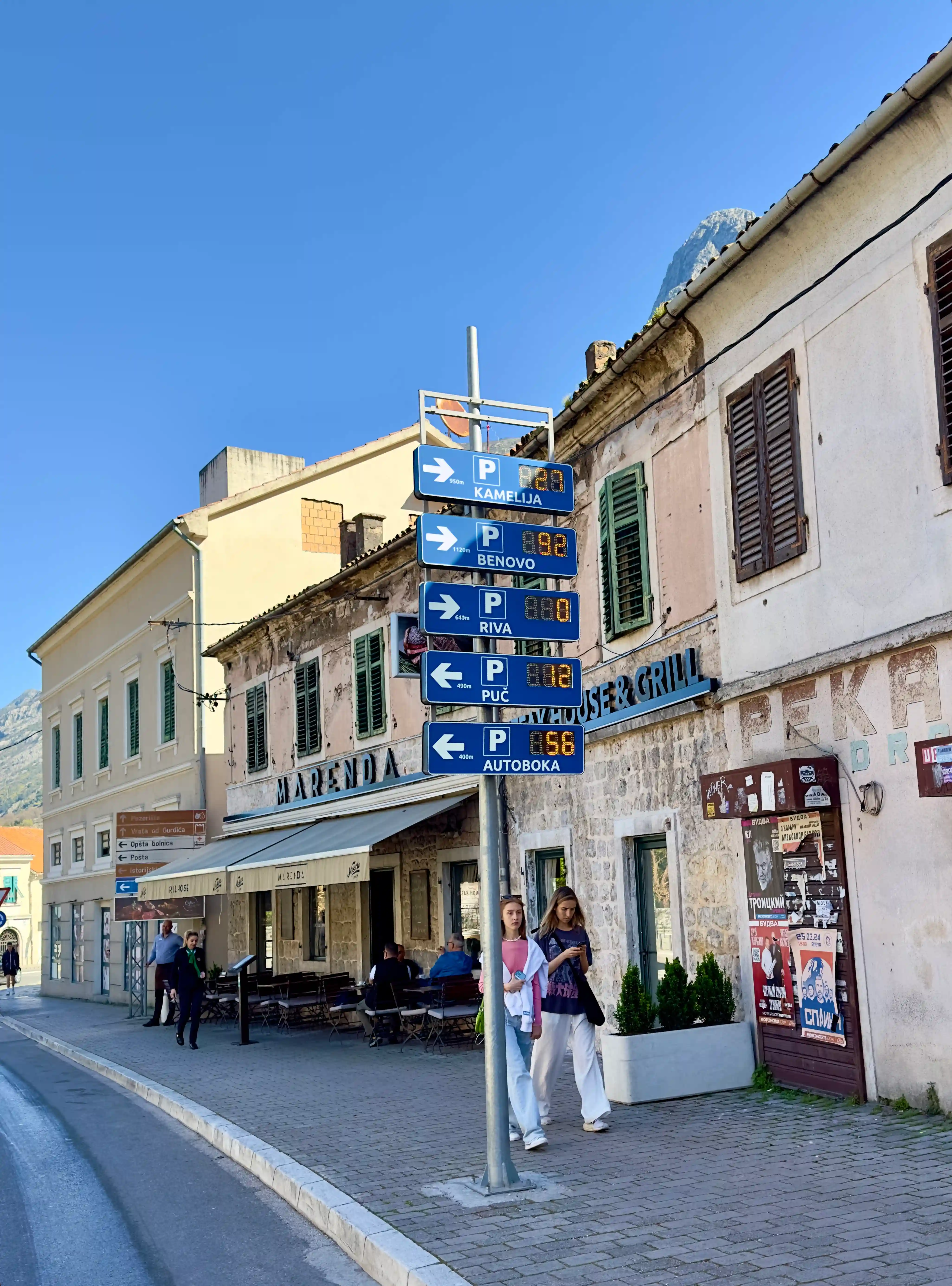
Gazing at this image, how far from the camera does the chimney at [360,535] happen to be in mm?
21734

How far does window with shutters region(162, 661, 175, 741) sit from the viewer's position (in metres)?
25.6

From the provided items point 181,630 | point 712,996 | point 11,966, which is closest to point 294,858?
point 712,996

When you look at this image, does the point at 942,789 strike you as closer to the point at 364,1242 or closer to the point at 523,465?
the point at 523,465

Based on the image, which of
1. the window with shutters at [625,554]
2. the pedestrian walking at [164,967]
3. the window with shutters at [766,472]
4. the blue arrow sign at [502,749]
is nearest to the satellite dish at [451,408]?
the blue arrow sign at [502,749]

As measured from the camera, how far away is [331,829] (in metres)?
16.8

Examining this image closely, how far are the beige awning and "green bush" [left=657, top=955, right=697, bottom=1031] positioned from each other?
4.79 metres

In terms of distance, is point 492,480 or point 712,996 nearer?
point 492,480

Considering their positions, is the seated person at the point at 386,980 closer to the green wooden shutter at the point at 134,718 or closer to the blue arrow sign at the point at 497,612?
the blue arrow sign at the point at 497,612

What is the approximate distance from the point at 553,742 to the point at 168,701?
1985cm

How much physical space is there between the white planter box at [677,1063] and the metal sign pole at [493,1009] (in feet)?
6.71

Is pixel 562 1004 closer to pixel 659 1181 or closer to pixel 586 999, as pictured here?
pixel 586 999

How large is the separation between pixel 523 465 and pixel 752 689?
3.31 meters

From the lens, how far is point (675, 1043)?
917cm

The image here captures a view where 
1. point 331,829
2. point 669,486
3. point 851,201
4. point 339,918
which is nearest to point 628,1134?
point 669,486
